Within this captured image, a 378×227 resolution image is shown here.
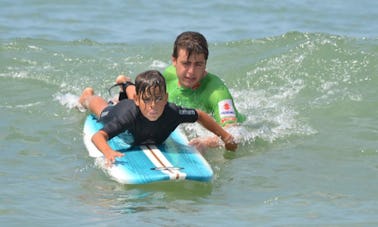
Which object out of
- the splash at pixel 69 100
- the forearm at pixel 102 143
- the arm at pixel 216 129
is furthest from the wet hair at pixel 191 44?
the splash at pixel 69 100

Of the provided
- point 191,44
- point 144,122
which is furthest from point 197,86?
point 144,122

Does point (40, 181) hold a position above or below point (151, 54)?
below

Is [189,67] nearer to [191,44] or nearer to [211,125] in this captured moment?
[191,44]

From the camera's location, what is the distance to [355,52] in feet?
36.8

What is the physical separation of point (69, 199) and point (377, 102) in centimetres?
421

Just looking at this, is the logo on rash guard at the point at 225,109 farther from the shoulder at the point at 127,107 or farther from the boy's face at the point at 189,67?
the shoulder at the point at 127,107

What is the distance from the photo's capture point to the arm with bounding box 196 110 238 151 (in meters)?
7.02

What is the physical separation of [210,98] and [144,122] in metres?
1.08

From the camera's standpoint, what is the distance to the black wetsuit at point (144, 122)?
6730mm

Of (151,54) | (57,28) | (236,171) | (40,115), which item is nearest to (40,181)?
(236,171)

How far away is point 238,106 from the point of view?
936cm

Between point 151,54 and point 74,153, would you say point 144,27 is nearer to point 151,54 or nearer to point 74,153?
point 151,54

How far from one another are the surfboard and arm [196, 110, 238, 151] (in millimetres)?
240

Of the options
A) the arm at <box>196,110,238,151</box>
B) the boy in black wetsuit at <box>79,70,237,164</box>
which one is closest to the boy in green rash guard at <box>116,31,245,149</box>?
the arm at <box>196,110,238,151</box>
